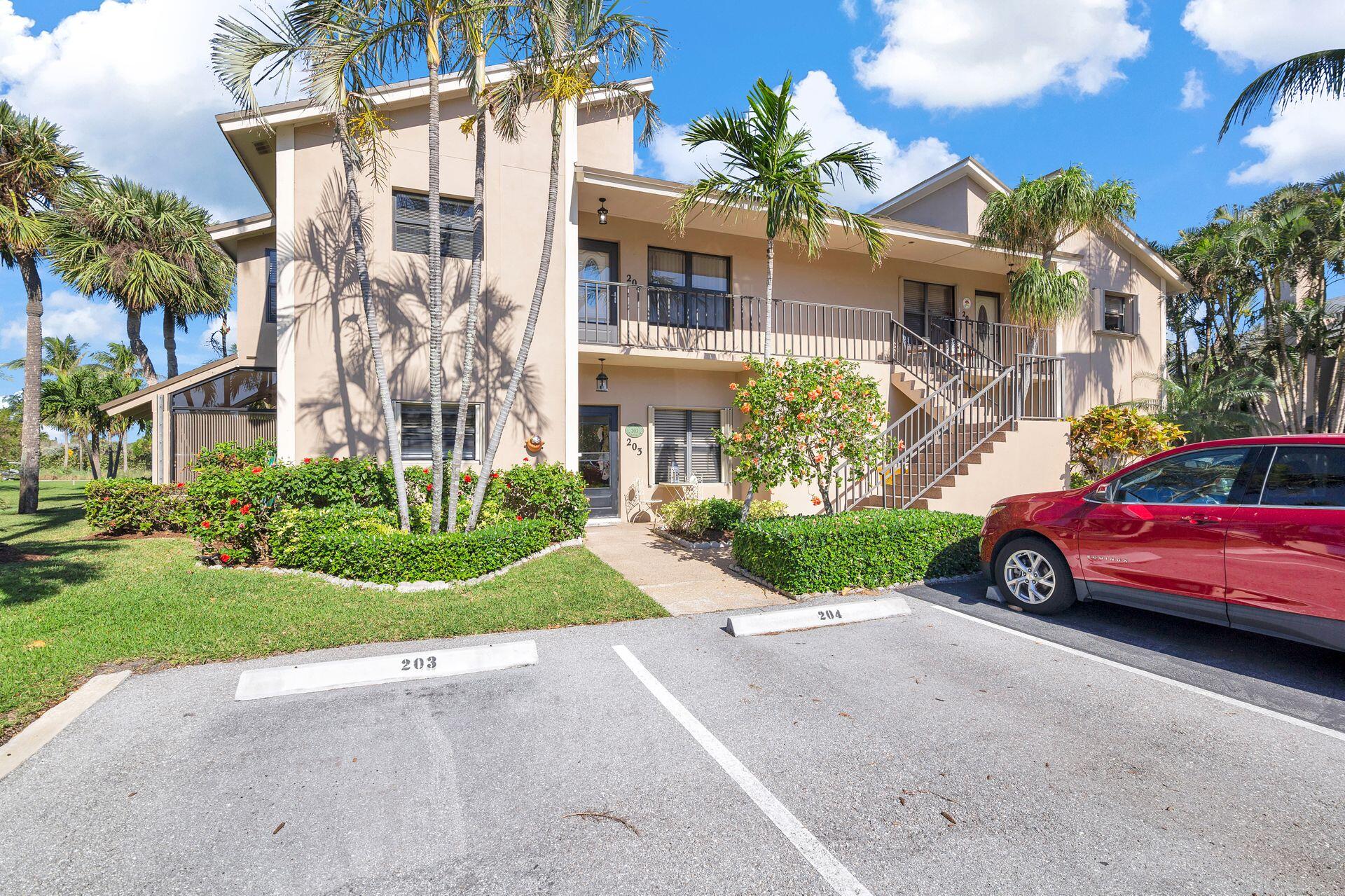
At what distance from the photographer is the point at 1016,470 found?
10.0 metres

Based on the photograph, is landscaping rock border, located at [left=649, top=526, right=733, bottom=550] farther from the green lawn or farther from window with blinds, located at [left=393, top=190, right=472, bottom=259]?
window with blinds, located at [left=393, top=190, right=472, bottom=259]

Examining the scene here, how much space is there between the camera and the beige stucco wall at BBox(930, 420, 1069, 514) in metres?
9.50

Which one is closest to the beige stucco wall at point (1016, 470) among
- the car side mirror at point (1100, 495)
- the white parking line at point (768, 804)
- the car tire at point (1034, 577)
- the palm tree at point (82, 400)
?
the car tire at point (1034, 577)

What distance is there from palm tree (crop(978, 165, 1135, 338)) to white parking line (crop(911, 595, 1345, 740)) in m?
8.58

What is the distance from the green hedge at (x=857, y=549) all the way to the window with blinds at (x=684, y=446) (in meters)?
4.49

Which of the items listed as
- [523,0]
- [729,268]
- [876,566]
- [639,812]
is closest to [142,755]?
[639,812]

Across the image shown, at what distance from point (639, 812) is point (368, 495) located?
7262mm

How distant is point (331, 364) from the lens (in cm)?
911

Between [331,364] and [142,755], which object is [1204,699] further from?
[331,364]

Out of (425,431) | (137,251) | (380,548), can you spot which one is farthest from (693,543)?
(137,251)

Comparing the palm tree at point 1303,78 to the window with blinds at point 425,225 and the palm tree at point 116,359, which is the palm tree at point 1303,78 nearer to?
the window with blinds at point 425,225

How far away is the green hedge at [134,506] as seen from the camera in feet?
32.9

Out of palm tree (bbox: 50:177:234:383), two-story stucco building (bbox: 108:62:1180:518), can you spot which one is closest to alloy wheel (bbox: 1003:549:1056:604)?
two-story stucco building (bbox: 108:62:1180:518)

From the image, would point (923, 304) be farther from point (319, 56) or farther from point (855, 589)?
point (319, 56)
